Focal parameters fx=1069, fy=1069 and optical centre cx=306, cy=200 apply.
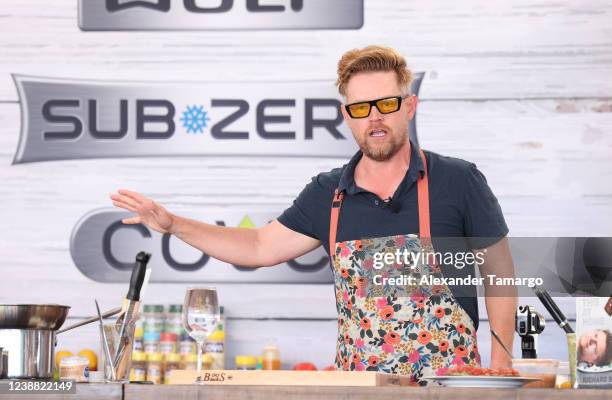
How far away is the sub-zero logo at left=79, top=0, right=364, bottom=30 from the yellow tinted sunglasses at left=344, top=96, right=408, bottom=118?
1.14 meters

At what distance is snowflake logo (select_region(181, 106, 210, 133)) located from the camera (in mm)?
4074

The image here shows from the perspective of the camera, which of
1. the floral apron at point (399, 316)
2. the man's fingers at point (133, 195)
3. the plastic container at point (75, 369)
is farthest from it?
the floral apron at point (399, 316)

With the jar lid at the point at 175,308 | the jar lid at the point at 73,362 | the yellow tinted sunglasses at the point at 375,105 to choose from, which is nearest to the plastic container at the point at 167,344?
the jar lid at the point at 175,308

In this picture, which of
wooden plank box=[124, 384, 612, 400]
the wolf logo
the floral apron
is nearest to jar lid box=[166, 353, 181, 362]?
the floral apron

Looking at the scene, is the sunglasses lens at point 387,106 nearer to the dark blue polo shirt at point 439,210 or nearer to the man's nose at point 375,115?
the man's nose at point 375,115

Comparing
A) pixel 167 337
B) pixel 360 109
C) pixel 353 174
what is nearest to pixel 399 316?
pixel 353 174

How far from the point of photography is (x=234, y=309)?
3.99 meters

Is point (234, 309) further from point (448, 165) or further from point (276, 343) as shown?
point (448, 165)

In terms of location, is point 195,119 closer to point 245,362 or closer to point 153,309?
point 153,309

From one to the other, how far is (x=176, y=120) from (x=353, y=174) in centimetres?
116

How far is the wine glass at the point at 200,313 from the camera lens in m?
2.17

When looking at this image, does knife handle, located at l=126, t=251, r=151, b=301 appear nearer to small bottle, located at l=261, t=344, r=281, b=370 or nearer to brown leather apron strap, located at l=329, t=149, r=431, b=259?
brown leather apron strap, located at l=329, t=149, r=431, b=259

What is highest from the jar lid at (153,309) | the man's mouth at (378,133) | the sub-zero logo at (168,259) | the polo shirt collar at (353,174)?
the man's mouth at (378,133)

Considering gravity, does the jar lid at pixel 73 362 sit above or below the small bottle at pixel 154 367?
A: above
